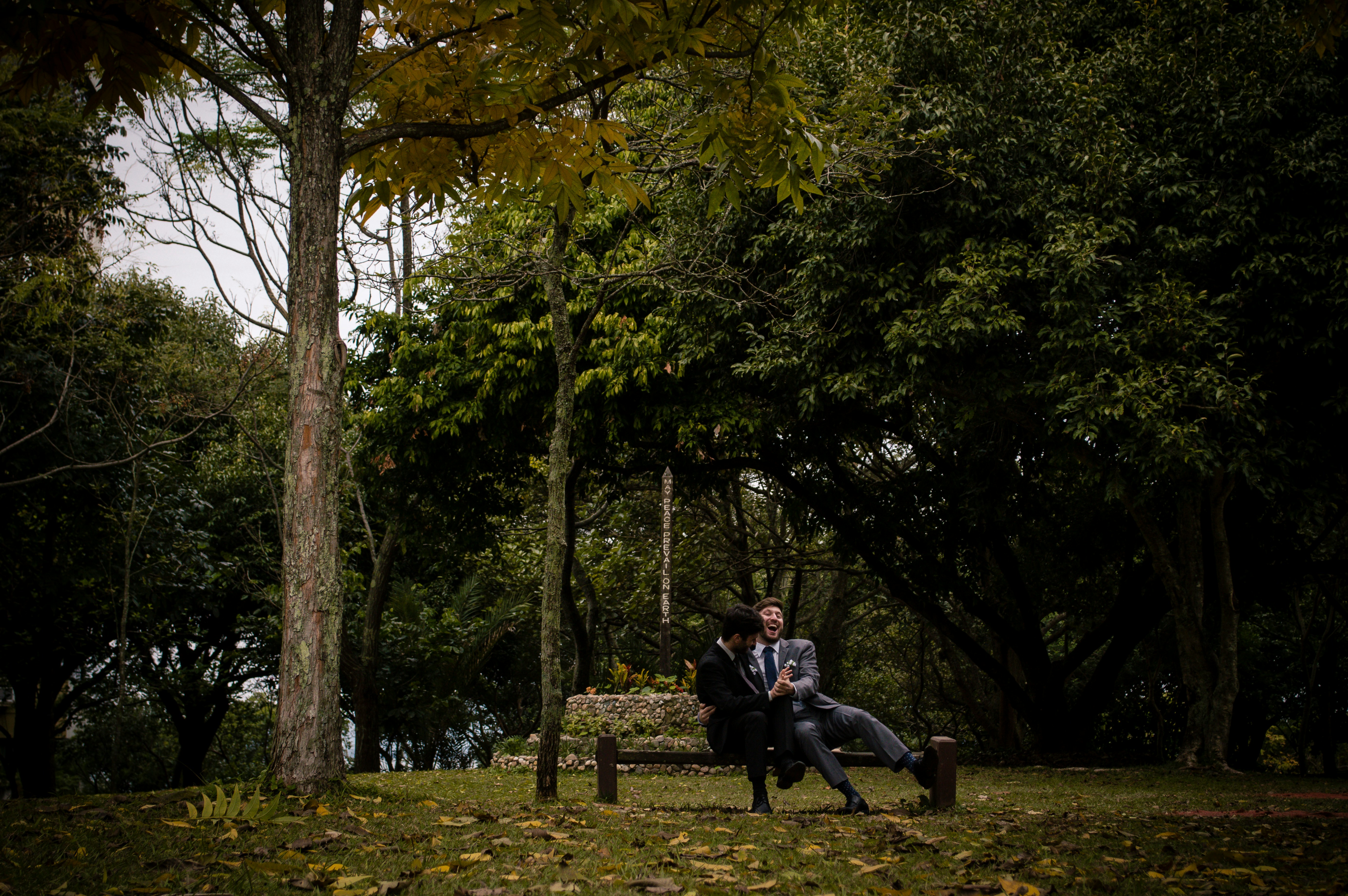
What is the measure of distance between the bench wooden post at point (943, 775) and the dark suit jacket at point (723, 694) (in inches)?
45.0

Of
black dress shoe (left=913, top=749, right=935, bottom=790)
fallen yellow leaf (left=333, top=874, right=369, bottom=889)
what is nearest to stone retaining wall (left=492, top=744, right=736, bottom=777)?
black dress shoe (left=913, top=749, right=935, bottom=790)

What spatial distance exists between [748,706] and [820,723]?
0.57 m

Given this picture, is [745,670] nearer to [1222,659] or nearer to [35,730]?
[1222,659]

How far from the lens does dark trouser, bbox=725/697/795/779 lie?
6504 millimetres

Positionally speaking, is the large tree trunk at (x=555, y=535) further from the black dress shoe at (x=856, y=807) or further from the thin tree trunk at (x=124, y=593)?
the thin tree trunk at (x=124, y=593)

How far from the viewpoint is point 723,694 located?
21.9 feet

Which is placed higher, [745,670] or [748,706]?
[745,670]

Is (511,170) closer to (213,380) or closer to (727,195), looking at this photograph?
(727,195)

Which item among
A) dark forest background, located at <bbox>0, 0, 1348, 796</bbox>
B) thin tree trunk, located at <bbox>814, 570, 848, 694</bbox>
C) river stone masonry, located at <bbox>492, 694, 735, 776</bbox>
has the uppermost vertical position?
dark forest background, located at <bbox>0, 0, 1348, 796</bbox>

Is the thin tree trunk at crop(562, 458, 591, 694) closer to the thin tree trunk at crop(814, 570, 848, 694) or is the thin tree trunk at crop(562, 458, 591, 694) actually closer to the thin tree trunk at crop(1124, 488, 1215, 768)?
the thin tree trunk at crop(814, 570, 848, 694)

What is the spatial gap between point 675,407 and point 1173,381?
22.8 feet

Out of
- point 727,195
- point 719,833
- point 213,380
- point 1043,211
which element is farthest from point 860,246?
point 213,380

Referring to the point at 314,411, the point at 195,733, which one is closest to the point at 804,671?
the point at 314,411

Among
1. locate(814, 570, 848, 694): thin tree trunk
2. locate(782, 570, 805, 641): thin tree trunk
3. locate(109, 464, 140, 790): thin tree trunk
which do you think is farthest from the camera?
locate(782, 570, 805, 641): thin tree trunk
